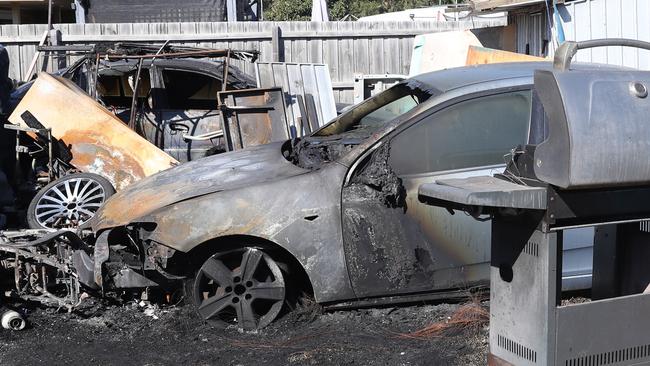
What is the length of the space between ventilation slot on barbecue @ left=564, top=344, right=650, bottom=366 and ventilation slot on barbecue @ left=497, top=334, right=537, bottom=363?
0.47 feet

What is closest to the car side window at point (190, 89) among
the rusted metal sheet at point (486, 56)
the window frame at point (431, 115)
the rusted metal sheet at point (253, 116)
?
the rusted metal sheet at point (253, 116)

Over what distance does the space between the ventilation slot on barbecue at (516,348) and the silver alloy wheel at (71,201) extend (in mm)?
5006

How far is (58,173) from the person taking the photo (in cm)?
830

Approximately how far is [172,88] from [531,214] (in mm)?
7223

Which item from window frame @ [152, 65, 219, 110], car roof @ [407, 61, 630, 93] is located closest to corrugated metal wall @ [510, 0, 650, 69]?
car roof @ [407, 61, 630, 93]

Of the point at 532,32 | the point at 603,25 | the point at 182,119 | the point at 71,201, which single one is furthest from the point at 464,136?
the point at 532,32

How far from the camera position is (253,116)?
929 cm

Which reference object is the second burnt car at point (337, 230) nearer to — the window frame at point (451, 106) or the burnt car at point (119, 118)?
the window frame at point (451, 106)

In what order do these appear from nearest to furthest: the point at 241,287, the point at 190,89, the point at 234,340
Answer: the point at 234,340
the point at 241,287
the point at 190,89

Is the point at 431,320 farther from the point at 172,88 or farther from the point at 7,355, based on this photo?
the point at 172,88

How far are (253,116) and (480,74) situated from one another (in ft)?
14.1

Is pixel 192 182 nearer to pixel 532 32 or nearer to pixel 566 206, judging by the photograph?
pixel 566 206

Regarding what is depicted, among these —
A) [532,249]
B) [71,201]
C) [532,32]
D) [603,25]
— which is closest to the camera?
[532,249]

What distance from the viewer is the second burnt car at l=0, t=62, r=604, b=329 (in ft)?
16.2
